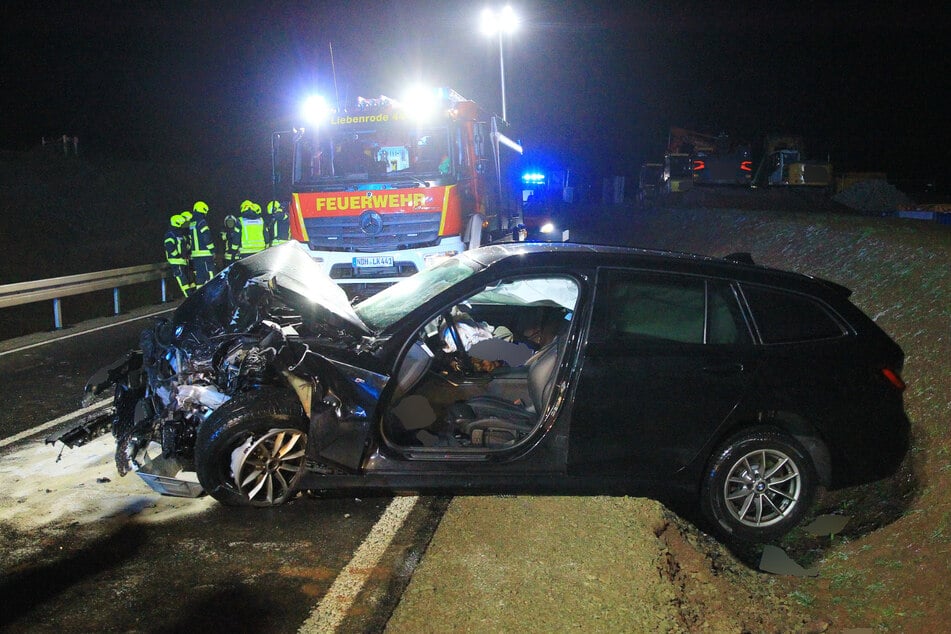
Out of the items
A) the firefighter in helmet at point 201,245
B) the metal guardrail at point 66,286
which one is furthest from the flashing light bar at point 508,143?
the metal guardrail at point 66,286

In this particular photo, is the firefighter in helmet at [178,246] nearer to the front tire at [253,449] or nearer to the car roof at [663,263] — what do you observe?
the front tire at [253,449]

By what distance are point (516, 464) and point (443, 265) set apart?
66.8 inches

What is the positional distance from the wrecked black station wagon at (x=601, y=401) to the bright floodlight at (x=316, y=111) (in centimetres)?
815

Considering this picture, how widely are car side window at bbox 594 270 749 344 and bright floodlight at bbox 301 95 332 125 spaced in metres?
8.85

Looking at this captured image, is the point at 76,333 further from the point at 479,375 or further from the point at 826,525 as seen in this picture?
the point at 826,525

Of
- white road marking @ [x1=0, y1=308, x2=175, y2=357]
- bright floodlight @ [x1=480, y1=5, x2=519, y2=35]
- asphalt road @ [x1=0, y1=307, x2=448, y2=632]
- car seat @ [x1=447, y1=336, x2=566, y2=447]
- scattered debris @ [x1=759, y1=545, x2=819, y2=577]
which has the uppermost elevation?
bright floodlight @ [x1=480, y1=5, x2=519, y2=35]

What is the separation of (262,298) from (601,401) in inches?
83.1

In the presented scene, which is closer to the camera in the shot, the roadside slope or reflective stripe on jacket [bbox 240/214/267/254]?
the roadside slope

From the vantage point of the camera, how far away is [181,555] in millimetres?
3947

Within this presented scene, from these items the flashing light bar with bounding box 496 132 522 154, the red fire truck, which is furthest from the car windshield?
the flashing light bar with bounding box 496 132 522 154

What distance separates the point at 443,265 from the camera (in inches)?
210

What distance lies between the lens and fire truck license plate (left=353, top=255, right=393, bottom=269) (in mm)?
11867

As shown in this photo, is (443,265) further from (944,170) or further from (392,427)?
(944,170)

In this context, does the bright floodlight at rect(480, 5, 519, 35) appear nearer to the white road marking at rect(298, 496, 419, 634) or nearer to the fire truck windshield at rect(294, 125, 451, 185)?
the fire truck windshield at rect(294, 125, 451, 185)
